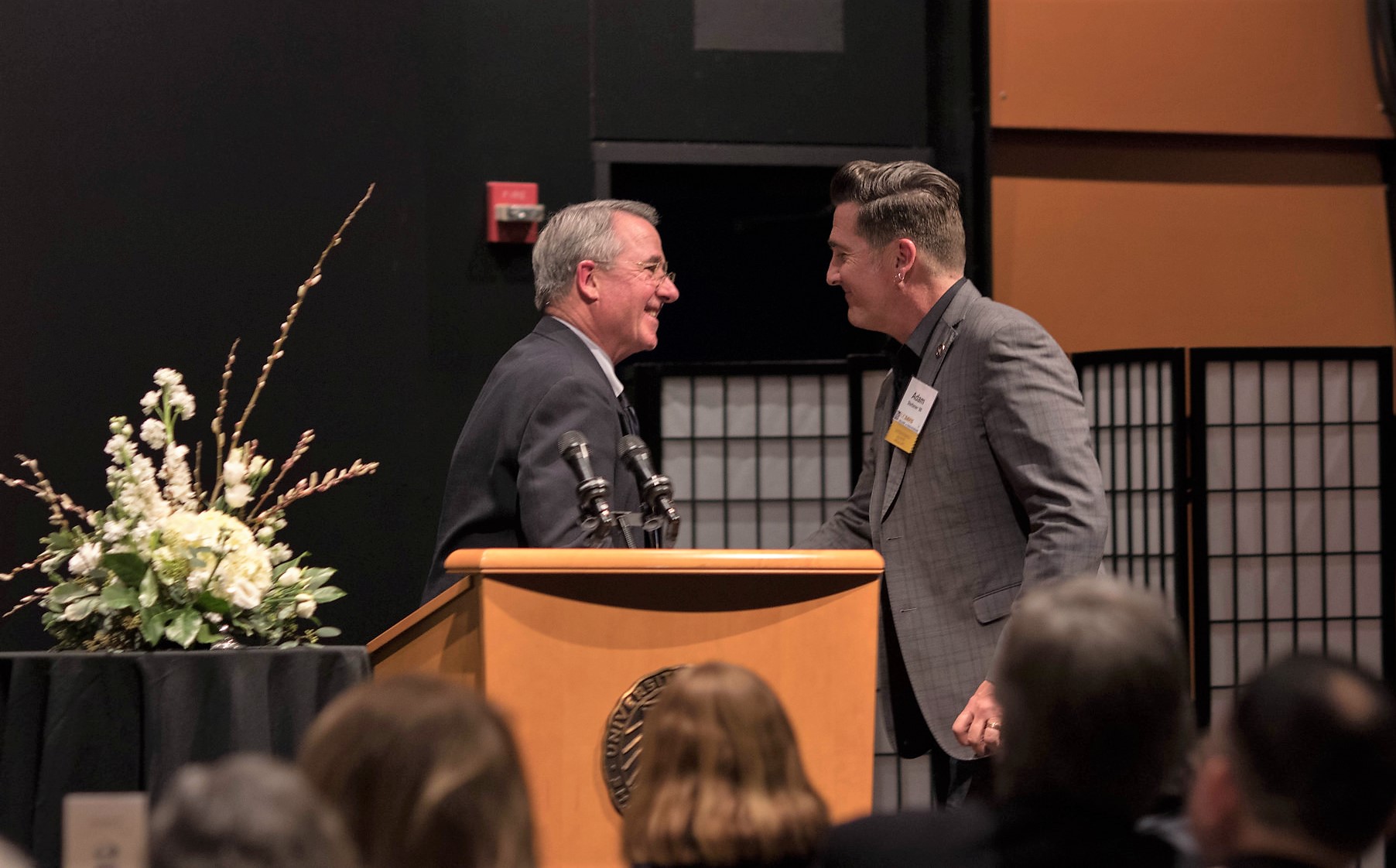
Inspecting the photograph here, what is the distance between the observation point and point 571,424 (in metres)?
2.70

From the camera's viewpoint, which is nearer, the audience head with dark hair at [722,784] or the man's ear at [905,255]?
the audience head with dark hair at [722,784]

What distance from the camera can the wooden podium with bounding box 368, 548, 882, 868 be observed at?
2080mm

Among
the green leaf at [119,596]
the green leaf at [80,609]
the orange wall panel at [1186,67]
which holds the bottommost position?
the green leaf at [80,609]

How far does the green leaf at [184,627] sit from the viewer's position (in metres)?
2.19

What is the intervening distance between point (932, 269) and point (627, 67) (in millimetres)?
2111

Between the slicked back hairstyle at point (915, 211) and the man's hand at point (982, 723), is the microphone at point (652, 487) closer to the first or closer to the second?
the man's hand at point (982, 723)

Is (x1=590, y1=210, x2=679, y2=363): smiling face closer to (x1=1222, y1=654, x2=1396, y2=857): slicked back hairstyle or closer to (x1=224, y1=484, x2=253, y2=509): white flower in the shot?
(x1=224, y1=484, x2=253, y2=509): white flower

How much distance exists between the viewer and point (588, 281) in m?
3.22

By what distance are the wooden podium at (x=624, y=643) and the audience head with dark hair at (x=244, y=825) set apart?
1047 millimetres

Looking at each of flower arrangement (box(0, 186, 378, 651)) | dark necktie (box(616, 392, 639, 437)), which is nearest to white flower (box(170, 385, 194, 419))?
flower arrangement (box(0, 186, 378, 651))

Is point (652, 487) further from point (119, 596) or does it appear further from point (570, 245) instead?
point (570, 245)

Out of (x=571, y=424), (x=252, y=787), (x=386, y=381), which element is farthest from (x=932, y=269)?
(x=252, y=787)

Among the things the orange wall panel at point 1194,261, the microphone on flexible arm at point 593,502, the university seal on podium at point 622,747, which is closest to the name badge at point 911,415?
the microphone on flexible arm at point 593,502

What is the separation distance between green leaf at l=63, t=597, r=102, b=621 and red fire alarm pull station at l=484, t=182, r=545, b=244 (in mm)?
2431
